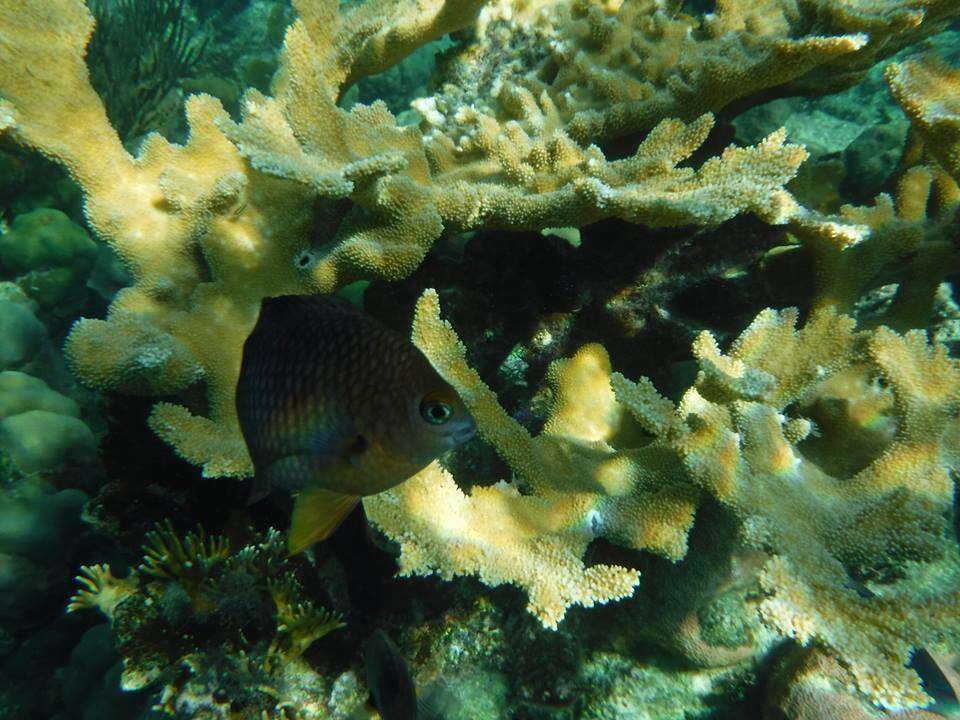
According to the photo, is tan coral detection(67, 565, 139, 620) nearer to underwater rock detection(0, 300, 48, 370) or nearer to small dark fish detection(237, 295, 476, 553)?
small dark fish detection(237, 295, 476, 553)

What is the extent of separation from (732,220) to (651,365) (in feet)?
2.68

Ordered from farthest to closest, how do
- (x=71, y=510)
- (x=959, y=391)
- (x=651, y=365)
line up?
1. (x=71, y=510)
2. (x=651, y=365)
3. (x=959, y=391)

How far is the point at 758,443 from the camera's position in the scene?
2090mm

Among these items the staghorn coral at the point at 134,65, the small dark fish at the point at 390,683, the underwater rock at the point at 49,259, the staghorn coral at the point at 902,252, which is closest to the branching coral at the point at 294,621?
the small dark fish at the point at 390,683

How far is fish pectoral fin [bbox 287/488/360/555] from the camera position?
1282mm

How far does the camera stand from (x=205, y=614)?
2350mm

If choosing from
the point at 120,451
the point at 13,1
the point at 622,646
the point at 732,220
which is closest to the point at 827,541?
the point at 622,646

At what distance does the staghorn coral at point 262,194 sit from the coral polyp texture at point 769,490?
19.7 inches

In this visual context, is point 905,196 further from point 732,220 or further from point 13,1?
point 13,1

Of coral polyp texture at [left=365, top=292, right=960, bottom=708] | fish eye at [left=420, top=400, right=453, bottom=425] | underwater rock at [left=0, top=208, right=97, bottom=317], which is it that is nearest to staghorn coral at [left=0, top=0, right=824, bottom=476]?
coral polyp texture at [left=365, top=292, right=960, bottom=708]

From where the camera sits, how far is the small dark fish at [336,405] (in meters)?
1.17

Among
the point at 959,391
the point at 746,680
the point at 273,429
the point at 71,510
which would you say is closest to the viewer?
the point at 273,429

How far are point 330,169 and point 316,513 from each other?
137cm

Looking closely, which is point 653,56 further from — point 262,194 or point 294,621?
point 294,621
